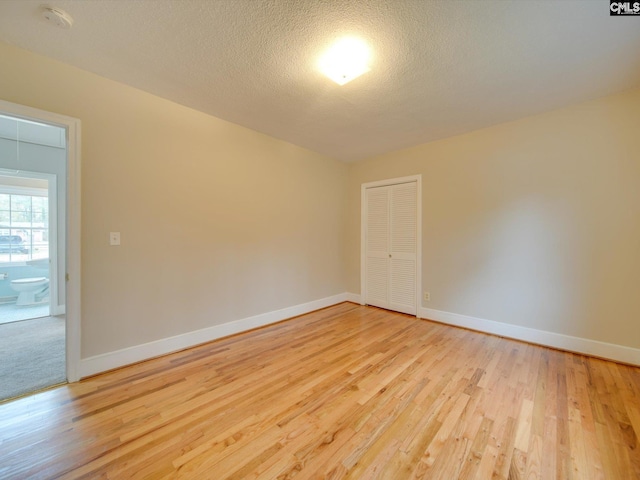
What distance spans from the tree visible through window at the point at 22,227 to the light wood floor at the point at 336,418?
13.9 feet

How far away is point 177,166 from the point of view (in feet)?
8.48

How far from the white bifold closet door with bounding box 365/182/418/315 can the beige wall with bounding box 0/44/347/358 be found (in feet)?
4.41

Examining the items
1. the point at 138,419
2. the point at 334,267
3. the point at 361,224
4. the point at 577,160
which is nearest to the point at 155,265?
the point at 138,419

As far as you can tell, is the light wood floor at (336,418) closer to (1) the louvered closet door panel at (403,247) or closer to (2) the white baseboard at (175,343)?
(2) the white baseboard at (175,343)

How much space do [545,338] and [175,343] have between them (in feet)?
13.2

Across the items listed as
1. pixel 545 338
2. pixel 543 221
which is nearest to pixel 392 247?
pixel 543 221

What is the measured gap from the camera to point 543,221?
273cm

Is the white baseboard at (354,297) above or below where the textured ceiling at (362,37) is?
below

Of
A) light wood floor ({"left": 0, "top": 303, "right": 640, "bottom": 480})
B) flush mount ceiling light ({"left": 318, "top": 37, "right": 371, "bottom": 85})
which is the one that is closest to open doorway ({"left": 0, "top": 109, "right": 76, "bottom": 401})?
light wood floor ({"left": 0, "top": 303, "right": 640, "bottom": 480})

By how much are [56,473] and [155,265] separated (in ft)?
5.16

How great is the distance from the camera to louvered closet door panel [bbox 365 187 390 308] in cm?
412

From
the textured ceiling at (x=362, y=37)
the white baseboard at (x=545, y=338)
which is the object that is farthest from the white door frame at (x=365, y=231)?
the textured ceiling at (x=362, y=37)

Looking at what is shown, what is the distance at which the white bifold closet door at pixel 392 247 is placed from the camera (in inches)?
149

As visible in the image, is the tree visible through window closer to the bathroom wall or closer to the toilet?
the toilet
